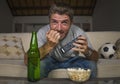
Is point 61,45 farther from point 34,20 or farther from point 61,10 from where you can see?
point 34,20

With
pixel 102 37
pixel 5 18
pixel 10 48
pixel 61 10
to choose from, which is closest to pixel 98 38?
pixel 102 37

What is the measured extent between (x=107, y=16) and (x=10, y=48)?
276 cm

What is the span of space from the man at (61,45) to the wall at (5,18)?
10.6ft

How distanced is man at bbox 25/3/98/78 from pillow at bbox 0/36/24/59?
835mm

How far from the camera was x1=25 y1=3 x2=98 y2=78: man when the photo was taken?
138 centimetres

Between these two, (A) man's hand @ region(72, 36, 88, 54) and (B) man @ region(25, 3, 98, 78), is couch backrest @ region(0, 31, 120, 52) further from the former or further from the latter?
(A) man's hand @ region(72, 36, 88, 54)

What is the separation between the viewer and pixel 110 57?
2549mm

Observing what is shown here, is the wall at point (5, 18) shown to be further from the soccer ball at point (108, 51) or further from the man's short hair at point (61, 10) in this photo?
the man's short hair at point (61, 10)

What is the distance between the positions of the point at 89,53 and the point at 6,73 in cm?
65

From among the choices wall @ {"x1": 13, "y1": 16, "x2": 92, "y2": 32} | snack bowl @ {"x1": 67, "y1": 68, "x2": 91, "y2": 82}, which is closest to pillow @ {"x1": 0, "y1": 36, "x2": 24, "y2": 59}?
snack bowl @ {"x1": 67, "y1": 68, "x2": 91, "y2": 82}

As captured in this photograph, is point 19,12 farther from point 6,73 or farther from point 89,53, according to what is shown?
point 89,53

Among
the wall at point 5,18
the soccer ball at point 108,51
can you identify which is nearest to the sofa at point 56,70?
the soccer ball at point 108,51

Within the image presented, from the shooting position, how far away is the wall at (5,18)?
192 inches

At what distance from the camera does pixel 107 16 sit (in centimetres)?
487
